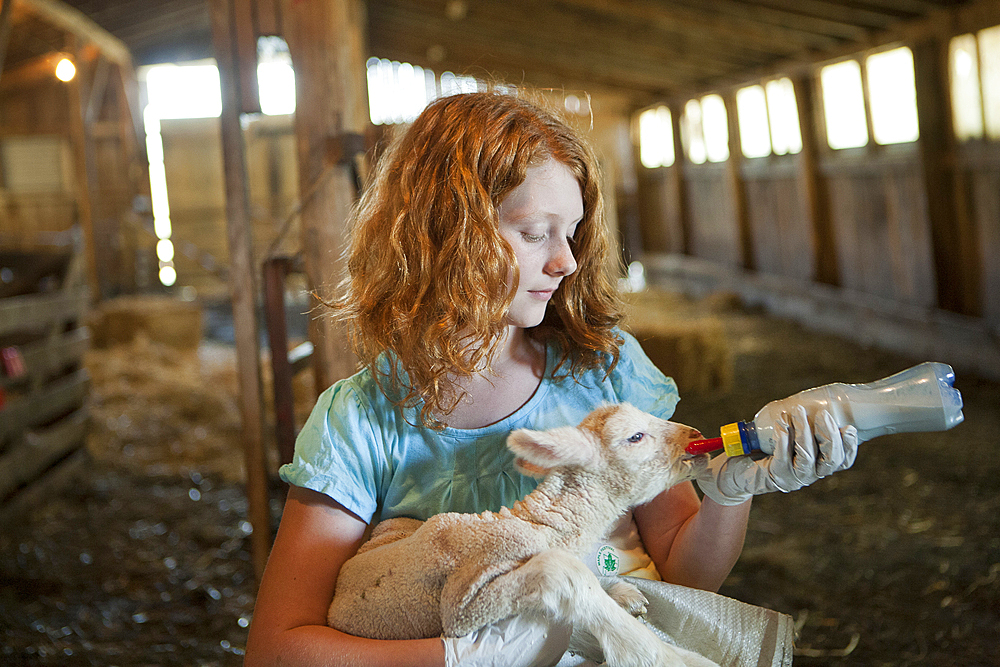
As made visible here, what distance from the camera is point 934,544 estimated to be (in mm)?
3443

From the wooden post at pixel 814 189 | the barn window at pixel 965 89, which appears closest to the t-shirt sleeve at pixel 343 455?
the barn window at pixel 965 89

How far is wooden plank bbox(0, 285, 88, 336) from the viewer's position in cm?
423

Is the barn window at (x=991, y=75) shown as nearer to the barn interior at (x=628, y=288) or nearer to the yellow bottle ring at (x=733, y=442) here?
the barn interior at (x=628, y=288)

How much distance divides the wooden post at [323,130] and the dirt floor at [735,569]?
1.00 meters

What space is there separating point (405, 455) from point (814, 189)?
7.69 meters

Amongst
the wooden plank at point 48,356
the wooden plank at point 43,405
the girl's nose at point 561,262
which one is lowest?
the wooden plank at point 43,405

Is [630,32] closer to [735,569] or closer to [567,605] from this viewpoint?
[735,569]

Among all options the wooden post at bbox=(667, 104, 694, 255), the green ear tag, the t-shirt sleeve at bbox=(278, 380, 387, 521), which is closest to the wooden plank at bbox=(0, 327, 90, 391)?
the t-shirt sleeve at bbox=(278, 380, 387, 521)

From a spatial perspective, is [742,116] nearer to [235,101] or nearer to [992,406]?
[992,406]

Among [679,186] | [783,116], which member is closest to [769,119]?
[783,116]

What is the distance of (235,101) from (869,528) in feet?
9.91

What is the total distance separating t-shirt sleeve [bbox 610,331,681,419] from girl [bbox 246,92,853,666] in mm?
11

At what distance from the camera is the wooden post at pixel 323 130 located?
2.47 m

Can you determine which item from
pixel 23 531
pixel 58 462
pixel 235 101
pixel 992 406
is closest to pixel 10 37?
pixel 58 462
